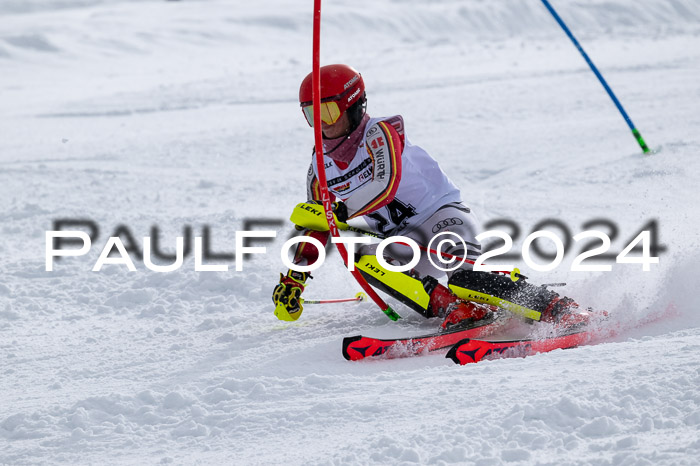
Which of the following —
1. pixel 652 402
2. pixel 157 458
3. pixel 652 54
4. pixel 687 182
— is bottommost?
pixel 157 458

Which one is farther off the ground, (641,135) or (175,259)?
(641,135)

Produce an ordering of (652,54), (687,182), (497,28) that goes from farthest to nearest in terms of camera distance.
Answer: (497,28) → (652,54) → (687,182)

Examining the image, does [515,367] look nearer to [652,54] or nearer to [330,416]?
[330,416]

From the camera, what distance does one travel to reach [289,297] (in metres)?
4.41

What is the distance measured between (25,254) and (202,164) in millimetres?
3138

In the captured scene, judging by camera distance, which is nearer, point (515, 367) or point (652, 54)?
A: point (515, 367)

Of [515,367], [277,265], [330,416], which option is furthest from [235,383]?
[277,265]

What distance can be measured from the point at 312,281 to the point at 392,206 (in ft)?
3.80

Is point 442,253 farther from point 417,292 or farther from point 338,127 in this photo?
point 338,127

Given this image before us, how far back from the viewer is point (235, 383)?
136 inches

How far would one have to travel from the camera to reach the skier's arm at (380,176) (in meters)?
4.21

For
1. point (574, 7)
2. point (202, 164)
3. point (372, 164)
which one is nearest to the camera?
point (372, 164)

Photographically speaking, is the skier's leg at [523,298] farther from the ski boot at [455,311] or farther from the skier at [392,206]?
the ski boot at [455,311]

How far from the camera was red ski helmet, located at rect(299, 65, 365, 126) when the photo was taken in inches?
167
